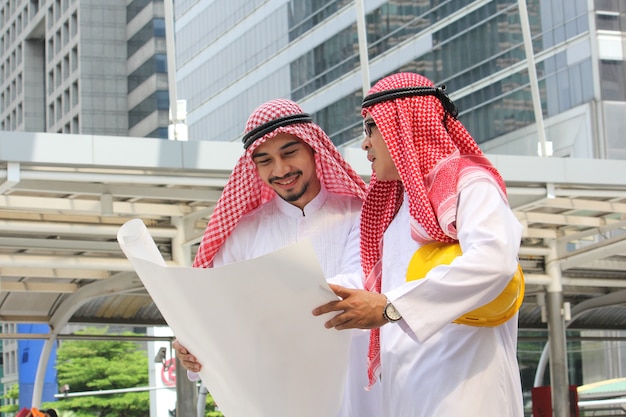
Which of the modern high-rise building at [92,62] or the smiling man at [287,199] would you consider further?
the modern high-rise building at [92,62]

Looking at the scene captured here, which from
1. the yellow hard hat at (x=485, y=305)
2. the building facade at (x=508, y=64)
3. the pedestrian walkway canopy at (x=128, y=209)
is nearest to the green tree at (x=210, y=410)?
the building facade at (x=508, y=64)

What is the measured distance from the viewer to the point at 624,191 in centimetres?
1215

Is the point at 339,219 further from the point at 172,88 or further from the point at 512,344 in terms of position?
the point at 172,88

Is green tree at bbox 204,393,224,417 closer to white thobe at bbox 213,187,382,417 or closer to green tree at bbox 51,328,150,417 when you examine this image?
green tree at bbox 51,328,150,417

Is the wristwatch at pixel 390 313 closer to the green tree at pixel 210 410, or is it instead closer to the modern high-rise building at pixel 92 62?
the green tree at pixel 210 410

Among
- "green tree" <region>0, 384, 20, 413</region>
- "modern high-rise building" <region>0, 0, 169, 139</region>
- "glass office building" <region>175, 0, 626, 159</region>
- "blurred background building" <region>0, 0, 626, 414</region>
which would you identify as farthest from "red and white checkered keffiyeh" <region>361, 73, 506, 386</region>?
"modern high-rise building" <region>0, 0, 169, 139</region>

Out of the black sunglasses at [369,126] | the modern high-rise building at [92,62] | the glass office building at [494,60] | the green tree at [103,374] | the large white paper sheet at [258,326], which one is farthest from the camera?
the modern high-rise building at [92,62]

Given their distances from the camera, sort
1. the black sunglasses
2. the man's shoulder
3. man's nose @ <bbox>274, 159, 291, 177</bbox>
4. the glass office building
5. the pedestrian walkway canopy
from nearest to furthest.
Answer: the black sunglasses, man's nose @ <bbox>274, 159, 291, 177</bbox>, the man's shoulder, the pedestrian walkway canopy, the glass office building

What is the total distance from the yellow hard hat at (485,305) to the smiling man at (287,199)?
1.84 feet

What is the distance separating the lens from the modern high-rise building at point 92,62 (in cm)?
6894

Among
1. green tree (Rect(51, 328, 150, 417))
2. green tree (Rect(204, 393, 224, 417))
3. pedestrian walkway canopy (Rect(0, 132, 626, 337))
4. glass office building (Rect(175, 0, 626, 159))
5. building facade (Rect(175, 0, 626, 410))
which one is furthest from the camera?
green tree (Rect(51, 328, 150, 417))

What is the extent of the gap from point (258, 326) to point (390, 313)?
0.31 metres

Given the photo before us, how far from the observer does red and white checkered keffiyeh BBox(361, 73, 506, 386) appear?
2.77m

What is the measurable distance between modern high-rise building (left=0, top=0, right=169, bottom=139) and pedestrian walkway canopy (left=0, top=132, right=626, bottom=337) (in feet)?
175
